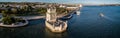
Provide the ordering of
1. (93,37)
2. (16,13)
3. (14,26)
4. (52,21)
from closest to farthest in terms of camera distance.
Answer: (93,37), (14,26), (52,21), (16,13)

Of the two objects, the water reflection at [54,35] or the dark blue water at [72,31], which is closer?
the water reflection at [54,35]

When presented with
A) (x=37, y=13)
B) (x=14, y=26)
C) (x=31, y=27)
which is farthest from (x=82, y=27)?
(x=37, y=13)

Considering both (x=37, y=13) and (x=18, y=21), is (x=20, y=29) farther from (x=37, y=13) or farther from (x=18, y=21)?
(x=37, y=13)

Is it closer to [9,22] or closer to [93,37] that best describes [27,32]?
[9,22]

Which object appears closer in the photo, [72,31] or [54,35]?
[54,35]

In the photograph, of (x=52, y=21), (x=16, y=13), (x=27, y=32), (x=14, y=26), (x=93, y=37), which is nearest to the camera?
(x=93, y=37)

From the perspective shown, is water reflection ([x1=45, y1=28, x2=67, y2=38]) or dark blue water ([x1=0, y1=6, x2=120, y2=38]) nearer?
water reflection ([x1=45, y1=28, x2=67, y2=38])

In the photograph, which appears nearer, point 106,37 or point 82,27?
point 106,37

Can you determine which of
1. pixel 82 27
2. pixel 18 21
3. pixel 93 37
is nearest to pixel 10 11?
pixel 18 21

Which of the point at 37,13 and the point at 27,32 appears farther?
the point at 37,13
